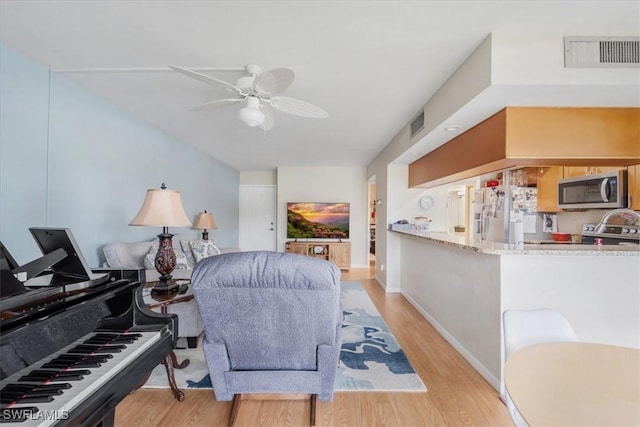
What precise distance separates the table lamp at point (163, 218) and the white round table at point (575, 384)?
2.14m

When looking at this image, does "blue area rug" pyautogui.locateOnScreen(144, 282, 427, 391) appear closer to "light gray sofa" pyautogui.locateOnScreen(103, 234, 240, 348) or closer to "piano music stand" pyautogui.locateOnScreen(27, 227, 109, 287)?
"light gray sofa" pyautogui.locateOnScreen(103, 234, 240, 348)

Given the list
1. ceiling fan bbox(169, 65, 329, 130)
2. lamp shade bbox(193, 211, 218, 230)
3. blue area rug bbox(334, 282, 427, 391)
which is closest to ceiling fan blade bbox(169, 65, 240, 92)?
ceiling fan bbox(169, 65, 329, 130)

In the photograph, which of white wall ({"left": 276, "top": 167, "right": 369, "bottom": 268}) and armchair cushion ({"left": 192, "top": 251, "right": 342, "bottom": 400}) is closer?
armchair cushion ({"left": 192, "top": 251, "right": 342, "bottom": 400})

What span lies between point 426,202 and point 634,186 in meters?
2.22

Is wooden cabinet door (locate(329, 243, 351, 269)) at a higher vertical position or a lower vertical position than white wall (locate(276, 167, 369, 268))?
lower

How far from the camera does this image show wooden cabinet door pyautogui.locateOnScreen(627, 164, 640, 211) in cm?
275

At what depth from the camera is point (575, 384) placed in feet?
2.73

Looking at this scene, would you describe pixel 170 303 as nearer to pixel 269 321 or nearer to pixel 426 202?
pixel 269 321

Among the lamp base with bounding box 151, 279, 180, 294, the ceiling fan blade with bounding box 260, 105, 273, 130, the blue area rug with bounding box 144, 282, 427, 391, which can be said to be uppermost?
the ceiling fan blade with bounding box 260, 105, 273, 130

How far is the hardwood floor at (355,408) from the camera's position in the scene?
5.25 ft

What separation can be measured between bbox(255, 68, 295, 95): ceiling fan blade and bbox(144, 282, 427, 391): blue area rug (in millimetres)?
2070

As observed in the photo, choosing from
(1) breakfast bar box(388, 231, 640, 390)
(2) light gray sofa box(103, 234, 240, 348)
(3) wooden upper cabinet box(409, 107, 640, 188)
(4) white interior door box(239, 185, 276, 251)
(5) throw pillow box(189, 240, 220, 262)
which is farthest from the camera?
(4) white interior door box(239, 185, 276, 251)

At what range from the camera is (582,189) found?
125 inches

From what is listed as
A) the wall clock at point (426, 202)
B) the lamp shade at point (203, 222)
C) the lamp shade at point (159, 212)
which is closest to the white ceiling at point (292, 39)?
the lamp shade at point (159, 212)
